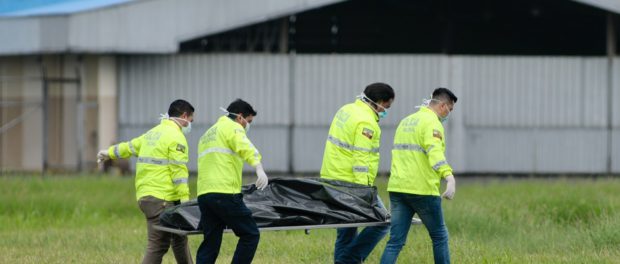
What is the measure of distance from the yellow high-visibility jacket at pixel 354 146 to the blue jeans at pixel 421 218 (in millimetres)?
574

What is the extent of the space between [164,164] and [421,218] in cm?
283

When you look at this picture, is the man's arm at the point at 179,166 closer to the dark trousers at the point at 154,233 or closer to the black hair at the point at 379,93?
the dark trousers at the point at 154,233

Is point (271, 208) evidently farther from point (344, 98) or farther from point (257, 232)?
point (344, 98)

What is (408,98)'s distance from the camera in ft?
96.9

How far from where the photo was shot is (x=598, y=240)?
14.9 m

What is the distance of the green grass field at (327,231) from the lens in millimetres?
14836

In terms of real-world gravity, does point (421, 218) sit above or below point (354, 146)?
below

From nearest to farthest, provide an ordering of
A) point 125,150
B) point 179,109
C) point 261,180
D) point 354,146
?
point 261,180
point 354,146
point 179,109
point 125,150

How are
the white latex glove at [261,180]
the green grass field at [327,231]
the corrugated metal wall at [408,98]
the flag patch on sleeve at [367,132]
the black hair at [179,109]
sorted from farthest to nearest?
the corrugated metal wall at [408,98], the green grass field at [327,231], the black hair at [179,109], the flag patch on sleeve at [367,132], the white latex glove at [261,180]

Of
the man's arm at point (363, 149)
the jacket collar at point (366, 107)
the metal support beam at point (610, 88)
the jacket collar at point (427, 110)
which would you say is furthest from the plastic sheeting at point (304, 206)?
the metal support beam at point (610, 88)

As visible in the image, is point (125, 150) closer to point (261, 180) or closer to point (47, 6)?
point (261, 180)

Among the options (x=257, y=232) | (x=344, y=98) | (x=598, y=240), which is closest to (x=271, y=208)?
(x=257, y=232)

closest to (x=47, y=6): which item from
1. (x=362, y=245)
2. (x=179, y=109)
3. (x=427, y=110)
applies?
(x=179, y=109)

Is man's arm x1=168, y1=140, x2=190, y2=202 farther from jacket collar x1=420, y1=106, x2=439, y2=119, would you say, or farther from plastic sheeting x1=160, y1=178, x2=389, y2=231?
jacket collar x1=420, y1=106, x2=439, y2=119
